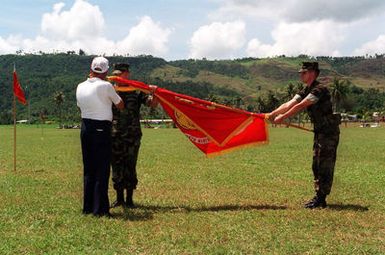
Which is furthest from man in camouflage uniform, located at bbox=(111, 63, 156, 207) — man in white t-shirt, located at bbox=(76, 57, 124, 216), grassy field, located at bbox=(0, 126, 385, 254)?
man in white t-shirt, located at bbox=(76, 57, 124, 216)

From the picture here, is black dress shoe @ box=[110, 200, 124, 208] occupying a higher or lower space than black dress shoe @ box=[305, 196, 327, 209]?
lower

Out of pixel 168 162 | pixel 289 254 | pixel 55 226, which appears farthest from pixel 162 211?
pixel 168 162

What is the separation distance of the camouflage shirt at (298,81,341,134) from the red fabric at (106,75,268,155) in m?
1.07

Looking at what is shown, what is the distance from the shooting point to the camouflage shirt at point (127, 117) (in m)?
9.21

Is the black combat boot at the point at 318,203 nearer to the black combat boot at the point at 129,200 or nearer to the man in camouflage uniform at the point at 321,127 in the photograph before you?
the man in camouflage uniform at the point at 321,127

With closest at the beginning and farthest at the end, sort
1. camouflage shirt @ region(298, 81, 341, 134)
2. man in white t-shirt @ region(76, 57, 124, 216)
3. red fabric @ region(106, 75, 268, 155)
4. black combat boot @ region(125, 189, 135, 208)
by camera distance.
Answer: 1. man in white t-shirt @ region(76, 57, 124, 216)
2. camouflage shirt @ region(298, 81, 341, 134)
3. black combat boot @ region(125, 189, 135, 208)
4. red fabric @ region(106, 75, 268, 155)

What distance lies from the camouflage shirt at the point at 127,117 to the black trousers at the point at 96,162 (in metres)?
0.74

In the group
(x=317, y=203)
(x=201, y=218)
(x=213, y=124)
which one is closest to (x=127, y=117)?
(x=213, y=124)

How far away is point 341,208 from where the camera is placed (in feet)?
30.3

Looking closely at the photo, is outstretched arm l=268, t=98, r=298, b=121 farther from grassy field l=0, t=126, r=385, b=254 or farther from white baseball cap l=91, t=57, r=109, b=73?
white baseball cap l=91, t=57, r=109, b=73

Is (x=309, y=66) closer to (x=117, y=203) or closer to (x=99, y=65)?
(x=99, y=65)

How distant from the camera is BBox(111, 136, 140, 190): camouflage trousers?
30.4ft

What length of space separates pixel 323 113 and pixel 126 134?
11.8 ft

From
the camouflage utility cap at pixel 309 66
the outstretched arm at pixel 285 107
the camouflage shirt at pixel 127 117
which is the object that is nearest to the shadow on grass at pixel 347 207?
the outstretched arm at pixel 285 107
